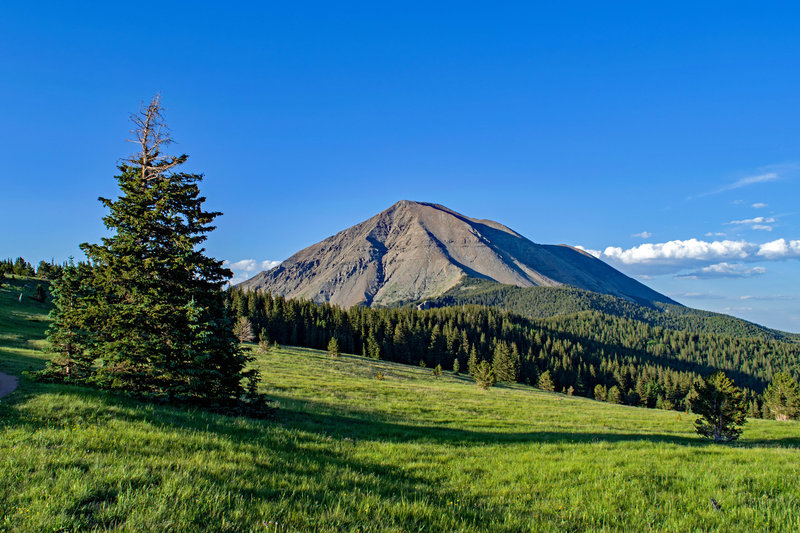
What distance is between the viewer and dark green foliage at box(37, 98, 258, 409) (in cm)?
1430

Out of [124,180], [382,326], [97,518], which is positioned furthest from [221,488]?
[382,326]

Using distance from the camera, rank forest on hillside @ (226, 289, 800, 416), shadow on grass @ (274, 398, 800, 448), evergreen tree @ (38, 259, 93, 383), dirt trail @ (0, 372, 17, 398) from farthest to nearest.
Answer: forest on hillside @ (226, 289, 800, 416), evergreen tree @ (38, 259, 93, 383), shadow on grass @ (274, 398, 800, 448), dirt trail @ (0, 372, 17, 398)

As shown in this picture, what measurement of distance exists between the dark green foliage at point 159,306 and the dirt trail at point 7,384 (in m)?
2.62

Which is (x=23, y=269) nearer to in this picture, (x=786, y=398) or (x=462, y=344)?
(x=462, y=344)

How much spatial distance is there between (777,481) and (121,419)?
49.5 ft

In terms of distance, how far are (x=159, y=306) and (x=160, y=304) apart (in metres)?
0.37

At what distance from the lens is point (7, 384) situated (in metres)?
16.0

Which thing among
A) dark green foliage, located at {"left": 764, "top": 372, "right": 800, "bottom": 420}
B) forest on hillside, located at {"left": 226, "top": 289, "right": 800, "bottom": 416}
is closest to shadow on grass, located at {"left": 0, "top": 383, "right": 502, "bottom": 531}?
dark green foliage, located at {"left": 764, "top": 372, "right": 800, "bottom": 420}

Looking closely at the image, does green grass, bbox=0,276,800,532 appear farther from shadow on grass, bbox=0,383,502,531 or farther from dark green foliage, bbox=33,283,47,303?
dark green foliage, bbox=33,283,47,303

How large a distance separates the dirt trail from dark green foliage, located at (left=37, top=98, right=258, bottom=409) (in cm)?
262

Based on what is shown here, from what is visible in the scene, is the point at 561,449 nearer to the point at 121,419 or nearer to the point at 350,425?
the point at 350,425

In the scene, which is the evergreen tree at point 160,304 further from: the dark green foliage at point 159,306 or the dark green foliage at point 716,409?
the dark green foliage at point 716,409

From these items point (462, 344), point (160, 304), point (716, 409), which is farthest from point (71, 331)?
point (462, 344)

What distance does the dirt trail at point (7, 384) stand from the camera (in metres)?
14.0
